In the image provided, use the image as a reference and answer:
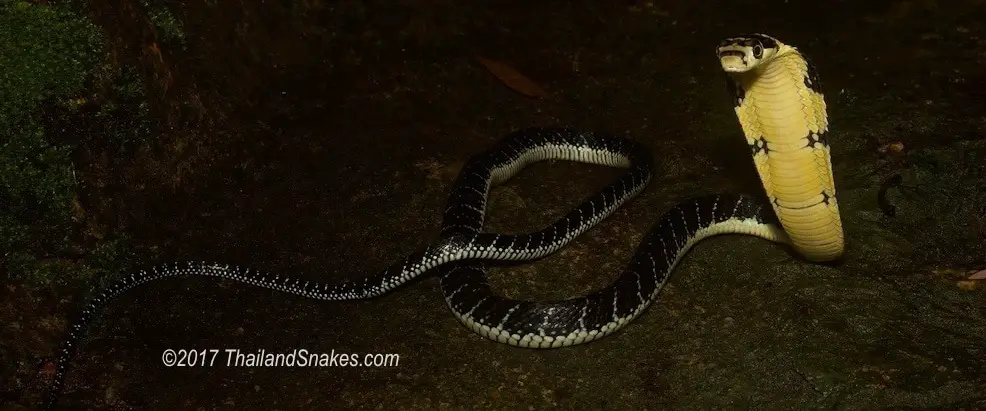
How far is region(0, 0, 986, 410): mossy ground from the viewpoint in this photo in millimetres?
5602

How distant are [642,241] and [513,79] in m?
3.71

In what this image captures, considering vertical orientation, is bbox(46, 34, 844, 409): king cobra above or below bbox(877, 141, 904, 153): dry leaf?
above

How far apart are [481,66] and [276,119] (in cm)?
273

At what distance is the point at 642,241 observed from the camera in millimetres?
6703

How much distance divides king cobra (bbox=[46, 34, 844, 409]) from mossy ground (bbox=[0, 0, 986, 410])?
143 mm

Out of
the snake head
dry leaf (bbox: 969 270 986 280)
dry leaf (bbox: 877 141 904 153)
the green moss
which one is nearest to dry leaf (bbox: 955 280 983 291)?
dry leaf (bbox: 969 270 986 280)

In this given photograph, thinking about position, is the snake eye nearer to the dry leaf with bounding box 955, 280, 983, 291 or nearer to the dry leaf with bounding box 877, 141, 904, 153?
the dry leaf with bounding box 955, 280, 983, 291

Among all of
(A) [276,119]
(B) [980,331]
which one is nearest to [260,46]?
(A) [276,119]

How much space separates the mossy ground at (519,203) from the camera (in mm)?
5602

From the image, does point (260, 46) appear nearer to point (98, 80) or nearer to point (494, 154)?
point (98, 80)

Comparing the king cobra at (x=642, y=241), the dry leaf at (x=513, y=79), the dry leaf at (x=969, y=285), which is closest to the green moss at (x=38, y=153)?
the king cobra at (x=642, y=241)

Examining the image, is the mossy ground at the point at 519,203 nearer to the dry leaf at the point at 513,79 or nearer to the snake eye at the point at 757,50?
the dry leaf at the point at 513,79

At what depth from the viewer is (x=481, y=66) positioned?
10.0 meters

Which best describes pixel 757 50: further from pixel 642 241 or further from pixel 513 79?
pixel 513 79
